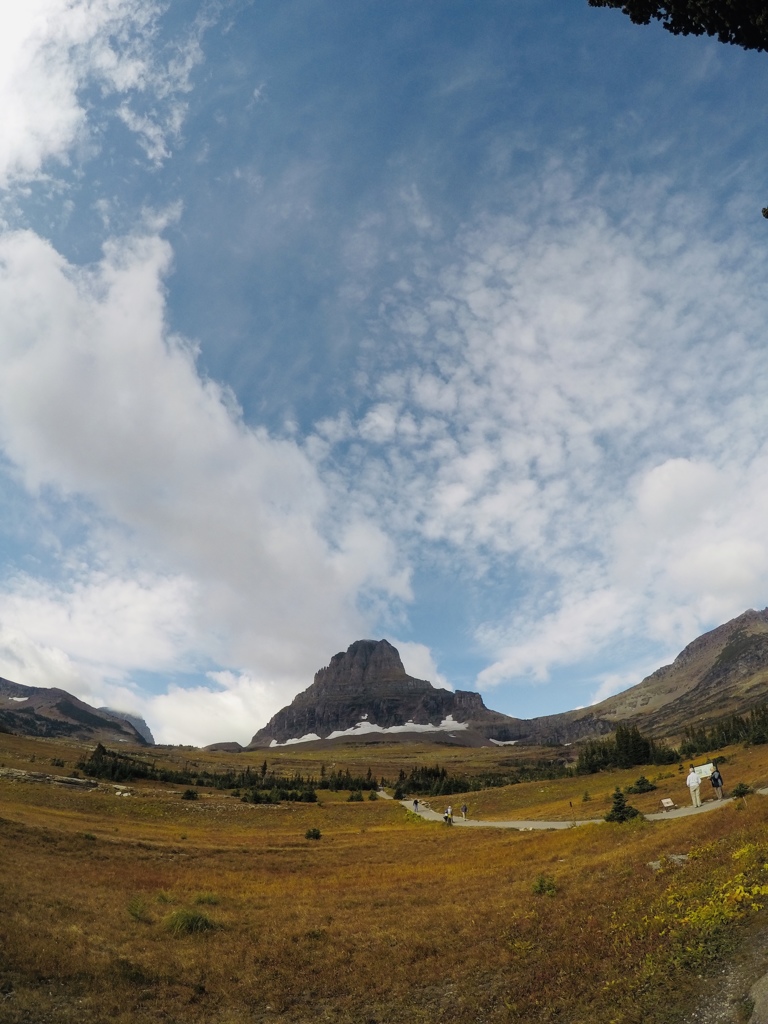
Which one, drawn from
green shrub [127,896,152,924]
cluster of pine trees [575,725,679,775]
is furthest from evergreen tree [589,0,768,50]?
cluster of pine trees [575,725,679,775]

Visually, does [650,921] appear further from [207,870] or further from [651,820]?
[207,870]

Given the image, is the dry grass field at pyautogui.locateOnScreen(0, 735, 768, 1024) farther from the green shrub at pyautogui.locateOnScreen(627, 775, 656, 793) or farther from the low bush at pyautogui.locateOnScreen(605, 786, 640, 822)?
the green shrub at pyautogui.locateOnScreen(627, 775, 656, 793)

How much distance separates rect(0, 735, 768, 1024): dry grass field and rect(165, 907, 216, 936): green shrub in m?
0.06

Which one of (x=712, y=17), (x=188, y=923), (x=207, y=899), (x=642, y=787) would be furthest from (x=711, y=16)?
(x=642, y=787)

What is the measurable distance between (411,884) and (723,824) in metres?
13.9

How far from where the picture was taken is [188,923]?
18.5 metres

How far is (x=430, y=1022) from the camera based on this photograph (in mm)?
11164

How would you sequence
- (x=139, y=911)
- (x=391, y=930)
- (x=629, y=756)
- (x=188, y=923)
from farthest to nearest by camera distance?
(x=629, y=756) → (x=139, y=911) → (x=188, y=923) → (x=391, y=930)

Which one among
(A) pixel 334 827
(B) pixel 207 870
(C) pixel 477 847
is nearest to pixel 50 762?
(A) pixel 334 827

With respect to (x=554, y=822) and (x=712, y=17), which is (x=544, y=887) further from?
(x=554, y=822)

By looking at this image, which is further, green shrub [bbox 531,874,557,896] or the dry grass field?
green shrub [bbox 531,874,557,896]

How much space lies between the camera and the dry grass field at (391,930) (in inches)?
441

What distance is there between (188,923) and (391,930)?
708cm

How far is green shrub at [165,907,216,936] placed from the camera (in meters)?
18.1
